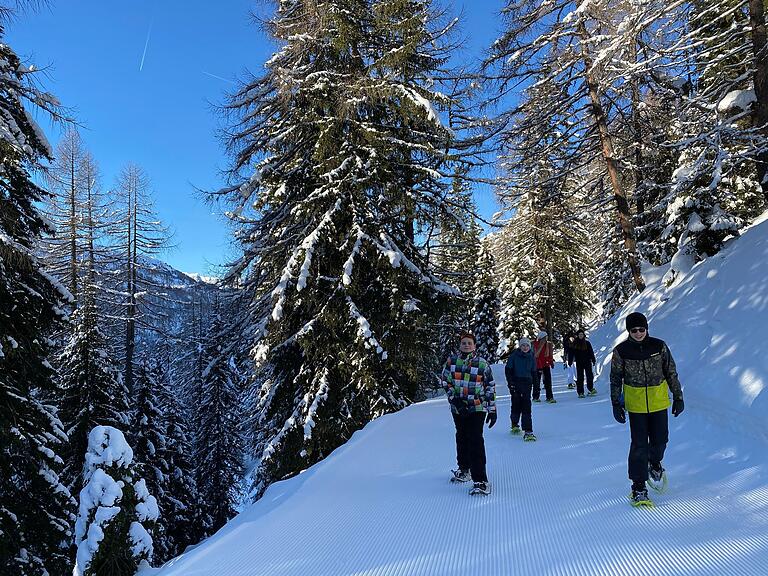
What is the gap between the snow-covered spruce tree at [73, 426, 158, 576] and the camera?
442cm

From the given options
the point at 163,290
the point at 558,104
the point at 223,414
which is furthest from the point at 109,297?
the point at 558,104

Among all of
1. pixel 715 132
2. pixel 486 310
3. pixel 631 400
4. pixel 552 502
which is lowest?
pixel 552 502

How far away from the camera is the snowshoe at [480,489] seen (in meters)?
5.38

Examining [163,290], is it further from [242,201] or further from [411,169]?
[411,169]

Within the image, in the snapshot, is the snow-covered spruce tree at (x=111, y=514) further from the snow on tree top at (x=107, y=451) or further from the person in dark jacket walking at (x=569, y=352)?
the person in dark jacket walking at (x=569, y=352)

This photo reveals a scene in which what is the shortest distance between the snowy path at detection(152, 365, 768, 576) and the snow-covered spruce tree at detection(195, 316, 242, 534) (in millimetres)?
22556

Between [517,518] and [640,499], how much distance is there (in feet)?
4.00

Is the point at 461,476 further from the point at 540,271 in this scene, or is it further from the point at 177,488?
the point at 540,271

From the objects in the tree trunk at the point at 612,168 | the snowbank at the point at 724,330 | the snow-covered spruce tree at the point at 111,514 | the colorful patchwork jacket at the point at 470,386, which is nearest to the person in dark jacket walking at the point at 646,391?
the colorful patchwork jacket at the point at 470,386

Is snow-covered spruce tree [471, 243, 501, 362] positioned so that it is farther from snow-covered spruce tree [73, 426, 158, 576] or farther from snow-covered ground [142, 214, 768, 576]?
snow-covered spruce tree [73, 426, 158, 576]

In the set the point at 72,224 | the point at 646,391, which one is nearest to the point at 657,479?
the point at 646,391

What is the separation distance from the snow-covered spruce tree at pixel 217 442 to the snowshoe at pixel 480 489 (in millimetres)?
23457

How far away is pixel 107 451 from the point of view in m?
4.88

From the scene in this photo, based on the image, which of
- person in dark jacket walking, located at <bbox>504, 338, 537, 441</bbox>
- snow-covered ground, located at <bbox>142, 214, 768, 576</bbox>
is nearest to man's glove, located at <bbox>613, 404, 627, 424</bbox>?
snow-covered ground, located at <bbox>142, 214, 768, 576</bbox>
